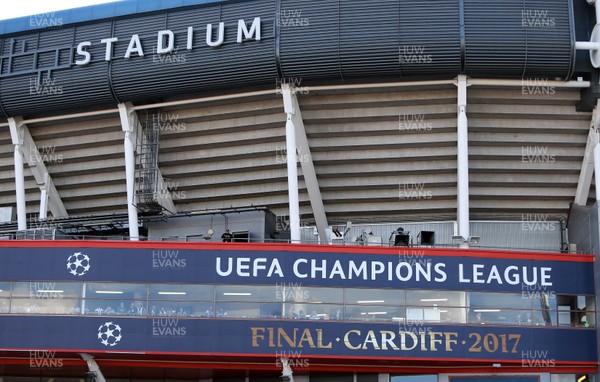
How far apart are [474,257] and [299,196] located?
9078 mm

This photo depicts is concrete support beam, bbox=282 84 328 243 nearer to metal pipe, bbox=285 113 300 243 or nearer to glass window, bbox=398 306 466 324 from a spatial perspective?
metal pipe, bbox=285 113 300 243

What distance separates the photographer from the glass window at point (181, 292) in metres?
36.7

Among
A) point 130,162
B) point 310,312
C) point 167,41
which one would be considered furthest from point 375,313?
point 167,41

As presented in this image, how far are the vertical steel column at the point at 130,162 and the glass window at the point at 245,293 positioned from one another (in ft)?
18.4

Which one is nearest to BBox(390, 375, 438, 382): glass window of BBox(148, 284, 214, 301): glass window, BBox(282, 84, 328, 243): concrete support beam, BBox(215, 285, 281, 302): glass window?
BBox(215, 285, 281, 302): glass window

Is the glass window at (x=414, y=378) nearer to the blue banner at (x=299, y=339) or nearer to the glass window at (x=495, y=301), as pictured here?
the blue banner at (x=299, y=339)

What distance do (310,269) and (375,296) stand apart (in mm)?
2622

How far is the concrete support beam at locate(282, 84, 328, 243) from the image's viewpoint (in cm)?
3897

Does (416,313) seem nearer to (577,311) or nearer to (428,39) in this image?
(577,311)

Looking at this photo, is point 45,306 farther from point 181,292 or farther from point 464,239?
point 464,239

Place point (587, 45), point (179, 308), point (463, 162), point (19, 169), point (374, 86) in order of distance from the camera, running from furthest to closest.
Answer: point (19, 169)
point (374, 86)
point (463, 162)
point (587, 45)
point (179, 308)

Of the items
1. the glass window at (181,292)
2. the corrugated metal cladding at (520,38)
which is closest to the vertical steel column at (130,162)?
the glass window at (181,292)

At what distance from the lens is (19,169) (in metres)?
42.6

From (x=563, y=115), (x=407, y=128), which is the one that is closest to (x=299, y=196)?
(x=407, y=128)
